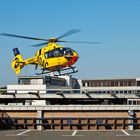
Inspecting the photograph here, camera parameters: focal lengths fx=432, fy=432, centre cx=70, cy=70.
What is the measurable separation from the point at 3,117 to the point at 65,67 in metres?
9.05

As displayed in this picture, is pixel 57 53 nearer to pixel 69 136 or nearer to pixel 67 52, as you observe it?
pixel 67 52

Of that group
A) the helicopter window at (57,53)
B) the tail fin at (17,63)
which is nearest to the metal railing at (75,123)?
→ the helicopter window at (57,53)

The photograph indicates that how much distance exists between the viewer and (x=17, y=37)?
131ft

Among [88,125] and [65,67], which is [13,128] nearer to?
[88,125]

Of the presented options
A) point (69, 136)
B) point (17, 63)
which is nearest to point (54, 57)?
point (17, 63)

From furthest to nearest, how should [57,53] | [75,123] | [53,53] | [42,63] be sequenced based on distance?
[42,63]
[53,53]
[57,53]
[75,123]

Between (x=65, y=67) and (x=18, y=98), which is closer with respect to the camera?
(x=65, y=67)

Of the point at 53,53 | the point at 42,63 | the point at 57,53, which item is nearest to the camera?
the point at 57,53

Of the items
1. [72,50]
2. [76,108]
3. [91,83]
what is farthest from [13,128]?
[91,83]

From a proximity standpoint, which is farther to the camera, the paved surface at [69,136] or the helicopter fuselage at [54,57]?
the helicopter fuselage at [54,57]

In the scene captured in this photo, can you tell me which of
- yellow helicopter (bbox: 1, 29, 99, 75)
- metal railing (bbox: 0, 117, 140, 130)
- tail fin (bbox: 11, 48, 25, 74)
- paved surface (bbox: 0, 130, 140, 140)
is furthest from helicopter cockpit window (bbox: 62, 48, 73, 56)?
paved surface (bbox: 0, 130, 140, 140)

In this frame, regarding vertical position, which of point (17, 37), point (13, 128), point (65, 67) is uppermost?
point (17, 37)

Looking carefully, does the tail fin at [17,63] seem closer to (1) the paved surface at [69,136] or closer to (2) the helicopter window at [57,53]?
(2) the helicopter window at [57,53]

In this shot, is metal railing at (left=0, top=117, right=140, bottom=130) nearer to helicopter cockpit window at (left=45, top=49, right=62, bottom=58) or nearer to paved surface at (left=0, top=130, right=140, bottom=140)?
paved surface at (left=0, top=130, right=140, bottom=140)
